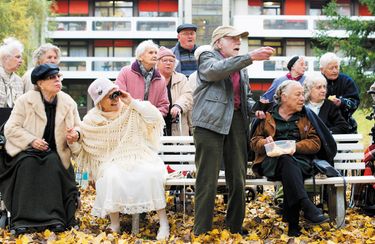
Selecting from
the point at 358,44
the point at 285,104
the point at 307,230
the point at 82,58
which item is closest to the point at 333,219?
the point at 307,230

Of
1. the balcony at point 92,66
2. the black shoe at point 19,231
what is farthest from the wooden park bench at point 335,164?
the balcony at point 92,66

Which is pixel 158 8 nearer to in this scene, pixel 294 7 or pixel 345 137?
pixel 294 7

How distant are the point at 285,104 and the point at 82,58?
40.0 m

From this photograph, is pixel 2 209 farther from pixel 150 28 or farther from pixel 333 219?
pixel 150 28

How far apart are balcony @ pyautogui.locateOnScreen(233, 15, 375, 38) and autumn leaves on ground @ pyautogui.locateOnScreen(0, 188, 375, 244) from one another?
37.3 m

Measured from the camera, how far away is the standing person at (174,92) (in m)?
9.32

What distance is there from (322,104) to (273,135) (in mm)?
1103

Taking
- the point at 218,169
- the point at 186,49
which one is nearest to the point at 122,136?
the point at 218,169

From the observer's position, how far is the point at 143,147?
778cm

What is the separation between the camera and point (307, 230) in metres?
7.76

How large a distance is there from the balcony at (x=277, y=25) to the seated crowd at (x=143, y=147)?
37.7m

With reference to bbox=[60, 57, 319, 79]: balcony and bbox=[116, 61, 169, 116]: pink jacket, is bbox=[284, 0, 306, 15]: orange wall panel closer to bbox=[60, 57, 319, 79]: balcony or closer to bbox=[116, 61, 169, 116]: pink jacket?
bbox=[60, 57, 319, 79]: balcony

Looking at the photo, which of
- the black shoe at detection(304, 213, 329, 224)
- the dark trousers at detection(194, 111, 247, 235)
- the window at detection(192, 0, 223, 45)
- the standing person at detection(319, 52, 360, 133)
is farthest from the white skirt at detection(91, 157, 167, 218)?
the window at detection(192, 0, 223, 45)

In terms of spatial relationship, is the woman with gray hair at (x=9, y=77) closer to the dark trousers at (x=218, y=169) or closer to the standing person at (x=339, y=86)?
the dark trousers at (x=218, y=169)
